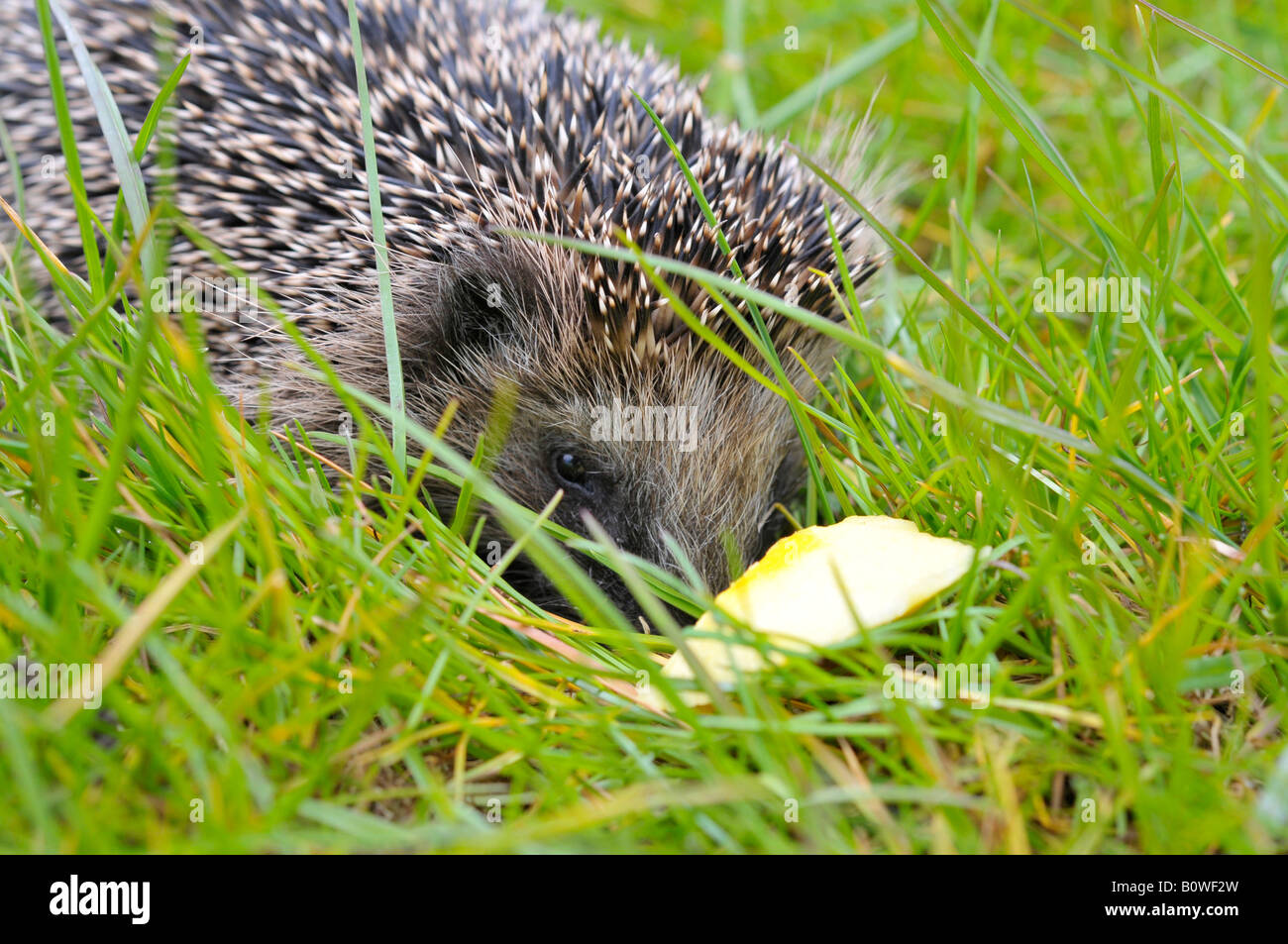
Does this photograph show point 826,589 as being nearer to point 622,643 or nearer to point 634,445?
point 622,643

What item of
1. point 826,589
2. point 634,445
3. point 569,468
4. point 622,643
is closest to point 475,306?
point 569,468

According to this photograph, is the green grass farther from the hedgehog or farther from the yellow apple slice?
the hedgehog

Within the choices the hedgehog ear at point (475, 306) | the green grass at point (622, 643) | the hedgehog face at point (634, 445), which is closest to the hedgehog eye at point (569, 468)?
the hedgehog face at point (634, 445)

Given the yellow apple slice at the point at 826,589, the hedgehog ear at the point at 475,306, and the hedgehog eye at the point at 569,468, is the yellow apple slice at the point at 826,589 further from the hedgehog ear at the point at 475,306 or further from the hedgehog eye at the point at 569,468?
the hedgehog ear at the point at 475,306

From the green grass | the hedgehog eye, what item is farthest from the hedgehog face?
the green grass
